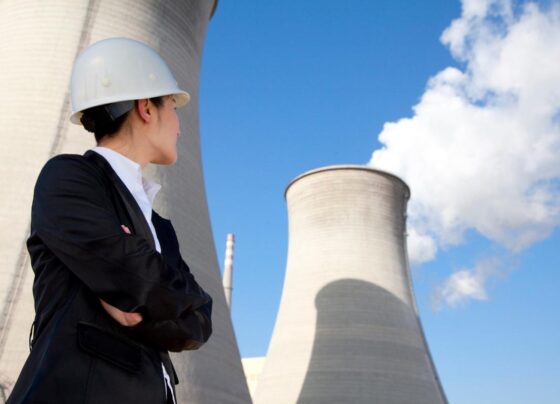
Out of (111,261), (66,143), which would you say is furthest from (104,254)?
(66,143)

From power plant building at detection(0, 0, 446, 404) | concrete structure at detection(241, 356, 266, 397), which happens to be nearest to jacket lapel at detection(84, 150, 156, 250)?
power plant building at detection(0, 0, 446, 404)

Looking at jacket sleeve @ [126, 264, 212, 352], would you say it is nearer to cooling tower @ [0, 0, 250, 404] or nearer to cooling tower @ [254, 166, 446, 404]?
cooling tower @ [0, 0, 250, 404]

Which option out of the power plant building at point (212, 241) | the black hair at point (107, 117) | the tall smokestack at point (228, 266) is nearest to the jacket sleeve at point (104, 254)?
the black hair at point (107, 117)

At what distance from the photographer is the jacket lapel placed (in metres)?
0.81

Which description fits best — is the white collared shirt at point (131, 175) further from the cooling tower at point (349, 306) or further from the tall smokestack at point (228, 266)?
the tall smokestack at point (228, 266)

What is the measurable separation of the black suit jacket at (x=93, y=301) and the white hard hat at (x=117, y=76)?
14 cm

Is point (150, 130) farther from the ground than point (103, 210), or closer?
farther from the ground

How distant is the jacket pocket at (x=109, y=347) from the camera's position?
0.66 m

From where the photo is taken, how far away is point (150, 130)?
0.91 m

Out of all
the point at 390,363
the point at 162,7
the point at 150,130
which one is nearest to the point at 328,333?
the point at 390,363

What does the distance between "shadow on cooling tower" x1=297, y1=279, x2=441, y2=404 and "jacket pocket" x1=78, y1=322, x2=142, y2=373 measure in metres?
7.18

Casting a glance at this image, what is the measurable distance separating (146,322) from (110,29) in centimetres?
397

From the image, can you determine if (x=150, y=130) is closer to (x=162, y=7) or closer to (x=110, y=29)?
(x=110, y=29)

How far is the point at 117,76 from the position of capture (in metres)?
0.88
